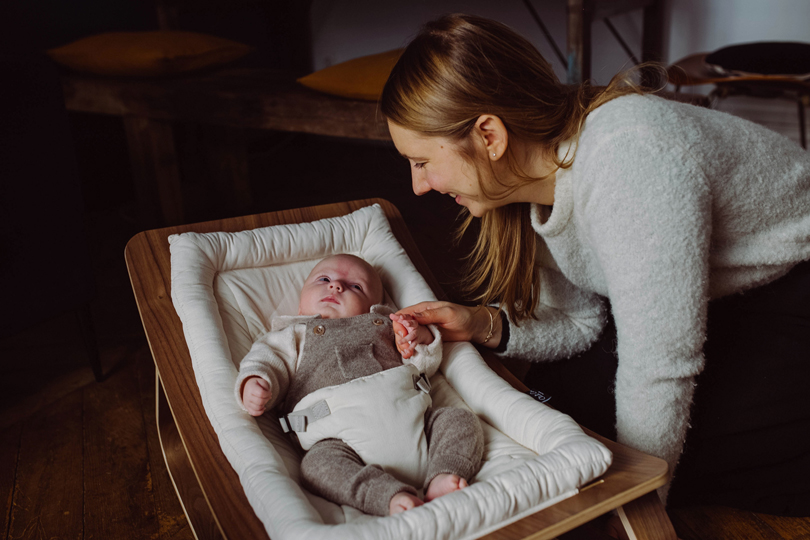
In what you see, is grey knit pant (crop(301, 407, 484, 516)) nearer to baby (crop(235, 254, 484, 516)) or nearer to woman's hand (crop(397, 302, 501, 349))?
baby (crop(235, 254, 484, 516))

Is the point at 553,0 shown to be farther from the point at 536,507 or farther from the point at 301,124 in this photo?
the point at 536,507

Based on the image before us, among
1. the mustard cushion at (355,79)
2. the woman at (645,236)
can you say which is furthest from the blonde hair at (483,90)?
the mustard cushion at (355,79)

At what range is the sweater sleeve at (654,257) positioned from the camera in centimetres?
87

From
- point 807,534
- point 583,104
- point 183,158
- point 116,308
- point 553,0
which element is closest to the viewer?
point 583,104

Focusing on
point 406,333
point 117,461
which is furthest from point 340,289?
point 117,461

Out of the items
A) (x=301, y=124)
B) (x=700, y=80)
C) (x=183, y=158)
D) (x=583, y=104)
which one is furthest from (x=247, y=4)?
(x=583, y=104)

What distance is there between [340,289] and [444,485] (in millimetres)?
467

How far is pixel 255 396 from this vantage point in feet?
3.11

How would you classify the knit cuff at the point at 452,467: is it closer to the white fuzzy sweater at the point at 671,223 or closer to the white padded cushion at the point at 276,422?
the white padded cushion at the point at 276,422

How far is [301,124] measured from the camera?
2295mm

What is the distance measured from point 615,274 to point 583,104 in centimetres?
30

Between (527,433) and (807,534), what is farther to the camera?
(807,534)

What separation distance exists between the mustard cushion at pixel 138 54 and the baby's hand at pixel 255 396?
6.28 ft

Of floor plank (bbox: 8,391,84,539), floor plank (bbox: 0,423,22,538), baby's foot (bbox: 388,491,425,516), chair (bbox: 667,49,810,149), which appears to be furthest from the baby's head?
chair (bbox: 667,49,810,149)
